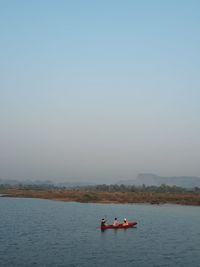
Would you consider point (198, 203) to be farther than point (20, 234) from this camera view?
Yes

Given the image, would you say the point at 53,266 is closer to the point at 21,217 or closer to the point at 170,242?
the point at 170,242

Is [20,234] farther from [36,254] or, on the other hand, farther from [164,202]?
[164,202]

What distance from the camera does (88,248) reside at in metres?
39.9

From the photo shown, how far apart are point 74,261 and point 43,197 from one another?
92232 mm

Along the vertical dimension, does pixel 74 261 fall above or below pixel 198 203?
below

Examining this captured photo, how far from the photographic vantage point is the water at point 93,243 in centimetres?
3443

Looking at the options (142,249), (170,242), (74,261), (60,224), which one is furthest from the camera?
(60,224)

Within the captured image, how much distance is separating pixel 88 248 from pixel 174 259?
27.0 ft

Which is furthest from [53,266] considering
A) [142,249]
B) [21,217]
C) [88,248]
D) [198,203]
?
[198,203]

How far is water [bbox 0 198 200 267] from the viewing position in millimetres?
34428

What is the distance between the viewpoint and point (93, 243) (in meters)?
42.8

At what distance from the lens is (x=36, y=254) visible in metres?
36.1

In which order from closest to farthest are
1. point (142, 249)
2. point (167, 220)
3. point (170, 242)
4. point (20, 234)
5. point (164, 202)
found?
point (142, 249), point (170, 242), point (20, 234), point (167, 220), point (164, 202)

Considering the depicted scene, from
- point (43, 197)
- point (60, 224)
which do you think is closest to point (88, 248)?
point (60, 224)
